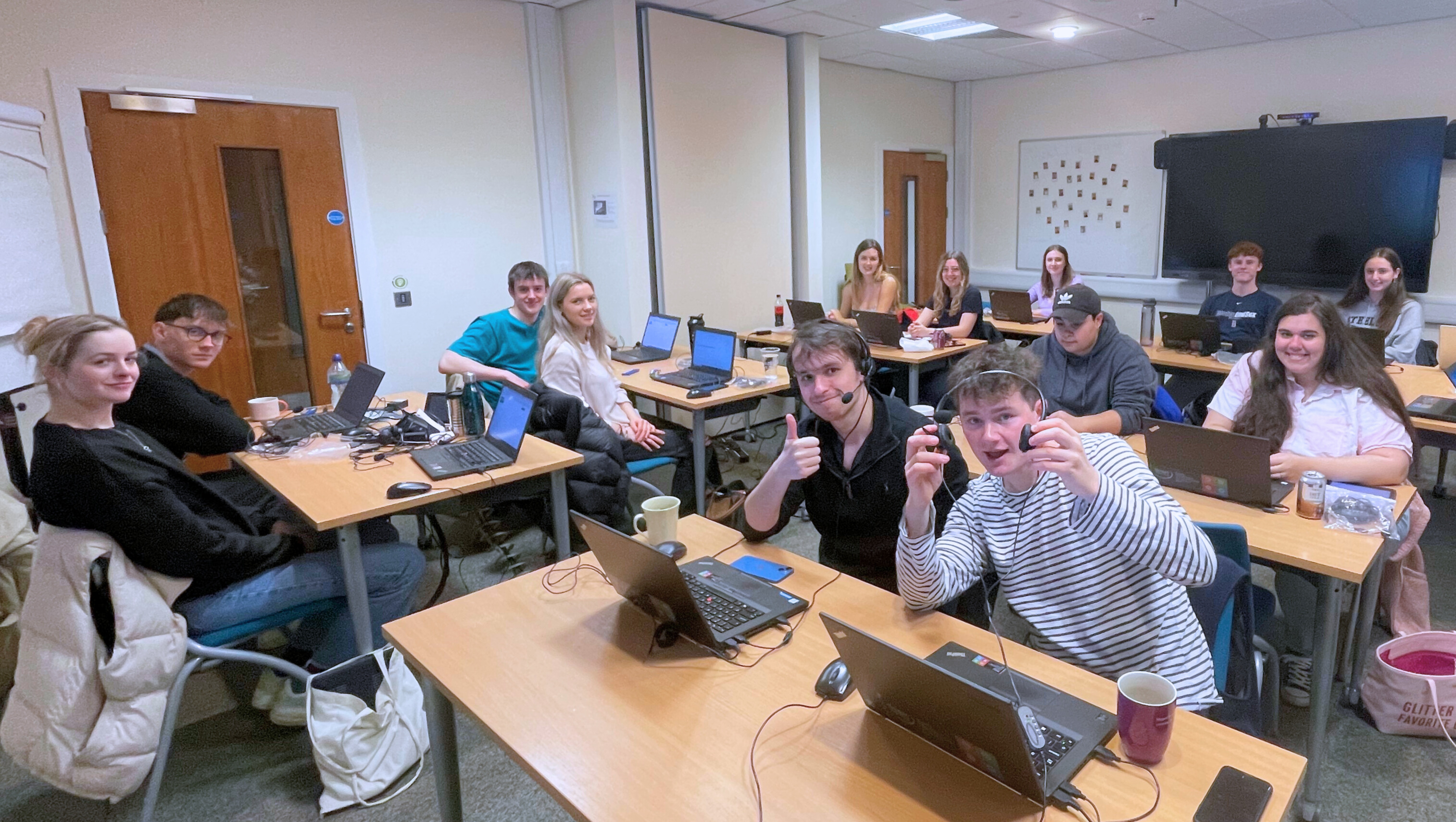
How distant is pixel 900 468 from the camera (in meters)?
1.97

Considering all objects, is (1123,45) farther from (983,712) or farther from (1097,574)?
(983,712)

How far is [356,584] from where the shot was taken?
235 cm

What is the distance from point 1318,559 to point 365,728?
2384 mm

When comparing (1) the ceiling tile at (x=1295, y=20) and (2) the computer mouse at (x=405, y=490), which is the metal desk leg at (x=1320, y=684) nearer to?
(2) the computer mouse at (x=405, y=490)

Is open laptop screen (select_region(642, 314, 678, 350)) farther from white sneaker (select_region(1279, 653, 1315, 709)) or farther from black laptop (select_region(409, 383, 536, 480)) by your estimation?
white sneaker (select_region(1279, 653, 1315, 709))

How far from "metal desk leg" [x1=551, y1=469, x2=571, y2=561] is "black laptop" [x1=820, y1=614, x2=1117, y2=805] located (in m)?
1.68

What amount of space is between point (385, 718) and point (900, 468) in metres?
1.52

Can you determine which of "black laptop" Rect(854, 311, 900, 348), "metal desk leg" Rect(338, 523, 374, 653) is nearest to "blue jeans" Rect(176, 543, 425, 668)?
"metal desk leg" Rect(338, 523, 374, 653)

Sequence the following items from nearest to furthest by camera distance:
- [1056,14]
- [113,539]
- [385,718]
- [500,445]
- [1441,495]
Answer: [113,539]
[385,718]
[500,445]
[1441,495]
[1056,14]

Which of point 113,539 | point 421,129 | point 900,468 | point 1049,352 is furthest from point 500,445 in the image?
point 421,129

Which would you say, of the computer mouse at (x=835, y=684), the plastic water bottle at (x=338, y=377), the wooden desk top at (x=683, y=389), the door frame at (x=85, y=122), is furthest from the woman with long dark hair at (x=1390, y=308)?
the door frame at (x=85, y=122)

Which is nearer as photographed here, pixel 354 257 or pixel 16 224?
pixel 16 224

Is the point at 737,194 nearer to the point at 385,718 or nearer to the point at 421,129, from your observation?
the point at 421,129

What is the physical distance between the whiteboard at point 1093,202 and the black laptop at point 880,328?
122 inches
